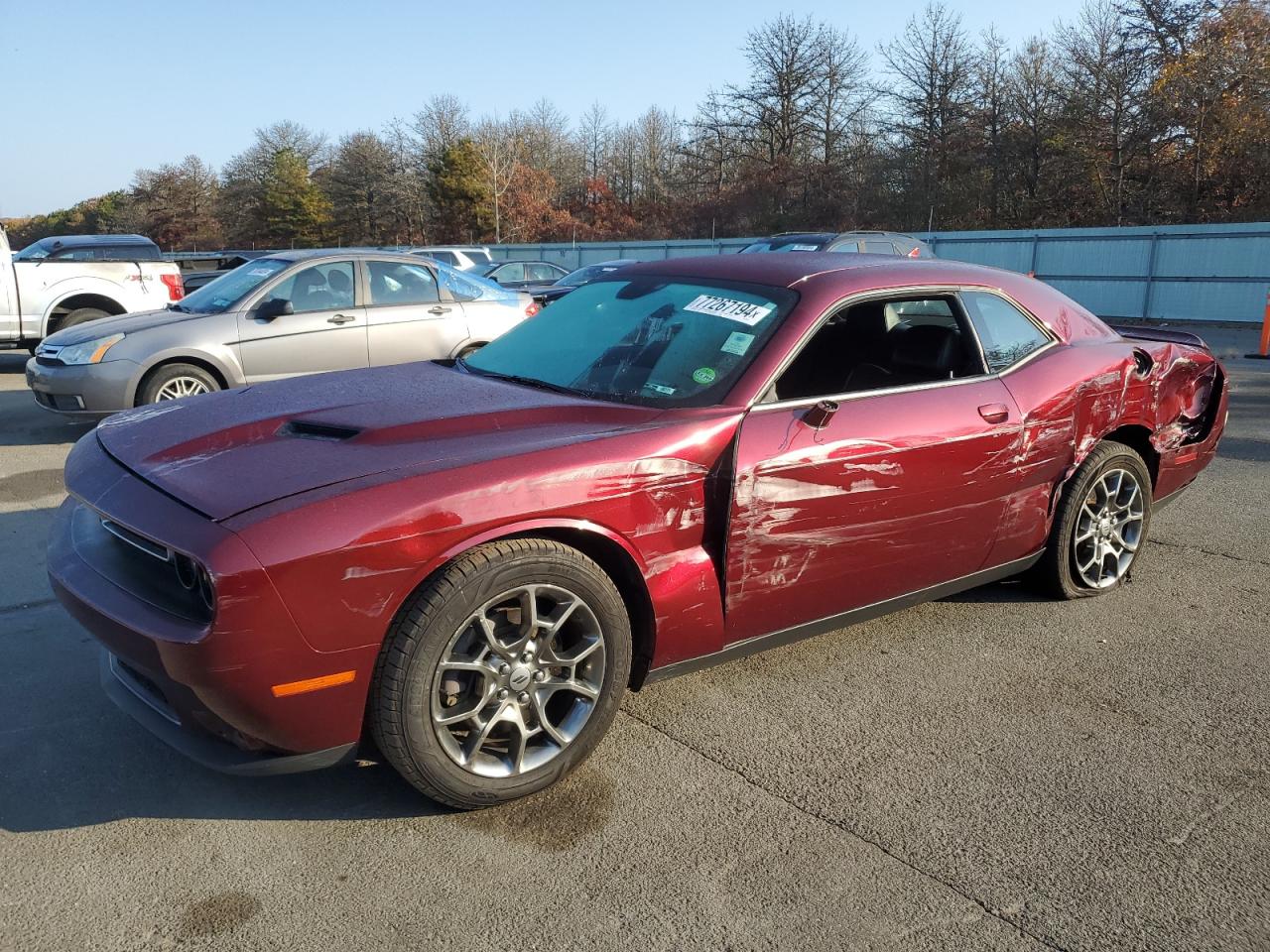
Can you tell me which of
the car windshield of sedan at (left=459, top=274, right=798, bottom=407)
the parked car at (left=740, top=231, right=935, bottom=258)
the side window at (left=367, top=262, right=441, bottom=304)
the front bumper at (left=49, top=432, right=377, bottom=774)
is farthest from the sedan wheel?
the parked car at (left=740, top=231, right=935, bottom=258)

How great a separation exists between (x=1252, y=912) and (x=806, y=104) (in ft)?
139

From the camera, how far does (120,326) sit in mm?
7660

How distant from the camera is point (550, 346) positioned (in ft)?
12.9

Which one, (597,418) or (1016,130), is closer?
(597,418)

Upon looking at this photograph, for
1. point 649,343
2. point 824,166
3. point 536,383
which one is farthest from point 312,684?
point 824,166

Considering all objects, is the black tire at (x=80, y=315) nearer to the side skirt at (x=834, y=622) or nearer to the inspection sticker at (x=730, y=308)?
the inspection sticker at (x=730, y=308)

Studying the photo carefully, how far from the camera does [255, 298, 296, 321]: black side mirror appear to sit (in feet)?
25.0

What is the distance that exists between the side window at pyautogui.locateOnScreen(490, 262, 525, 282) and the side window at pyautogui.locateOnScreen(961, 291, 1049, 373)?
16818 millimetres

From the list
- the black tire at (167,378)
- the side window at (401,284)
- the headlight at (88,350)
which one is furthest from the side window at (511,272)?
the headlight at (88,350)

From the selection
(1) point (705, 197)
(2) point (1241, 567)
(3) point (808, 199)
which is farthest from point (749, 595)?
(1) point (705, 197)

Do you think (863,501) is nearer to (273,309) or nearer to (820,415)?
(820,415)

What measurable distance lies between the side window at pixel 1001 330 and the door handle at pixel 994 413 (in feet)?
0.65

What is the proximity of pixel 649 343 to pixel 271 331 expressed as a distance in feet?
16.8

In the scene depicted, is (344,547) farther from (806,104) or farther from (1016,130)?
(806,104)
